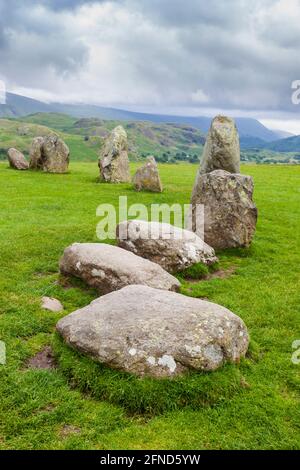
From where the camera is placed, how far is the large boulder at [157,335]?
9539 millimetres

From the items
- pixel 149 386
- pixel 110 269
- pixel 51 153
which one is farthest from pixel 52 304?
pixel 51 153

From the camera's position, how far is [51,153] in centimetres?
4616

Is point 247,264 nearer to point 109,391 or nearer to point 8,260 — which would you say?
point 8,260

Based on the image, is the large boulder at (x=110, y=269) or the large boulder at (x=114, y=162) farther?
the large boulder at (x=114, y=162)

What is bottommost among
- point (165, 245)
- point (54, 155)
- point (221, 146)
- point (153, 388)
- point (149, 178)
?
point (153, 388)

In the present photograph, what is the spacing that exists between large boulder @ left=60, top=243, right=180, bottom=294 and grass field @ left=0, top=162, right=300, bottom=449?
657 mm

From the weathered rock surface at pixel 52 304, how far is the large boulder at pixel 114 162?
27.0m

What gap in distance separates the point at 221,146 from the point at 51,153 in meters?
24.5

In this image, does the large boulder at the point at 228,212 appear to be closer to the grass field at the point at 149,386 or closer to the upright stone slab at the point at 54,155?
the grass field at the point at 149,386

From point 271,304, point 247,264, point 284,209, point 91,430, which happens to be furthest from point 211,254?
point 284,209

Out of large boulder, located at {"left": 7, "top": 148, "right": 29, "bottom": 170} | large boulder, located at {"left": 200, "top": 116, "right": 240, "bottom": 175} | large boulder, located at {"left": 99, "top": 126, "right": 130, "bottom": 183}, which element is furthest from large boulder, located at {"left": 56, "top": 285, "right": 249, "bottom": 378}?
large boulder, located at {"left": 7, "top": 148, "right": 29, "bottom": 170}

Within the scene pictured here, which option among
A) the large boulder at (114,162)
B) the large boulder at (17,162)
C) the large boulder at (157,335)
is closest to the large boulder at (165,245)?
the large boulder at (157,335)

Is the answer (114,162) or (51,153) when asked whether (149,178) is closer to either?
(114,162)
